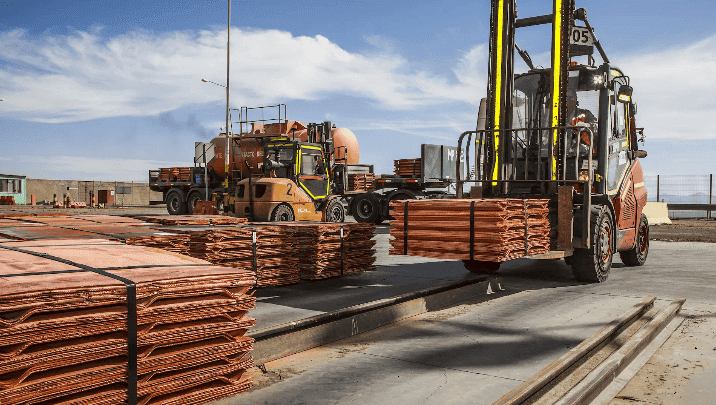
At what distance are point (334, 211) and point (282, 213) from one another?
3524 mm

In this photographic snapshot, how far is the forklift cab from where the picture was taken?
19.8 metres

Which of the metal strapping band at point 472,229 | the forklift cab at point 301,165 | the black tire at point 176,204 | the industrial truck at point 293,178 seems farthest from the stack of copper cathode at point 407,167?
the metal strapping band at point 472,229

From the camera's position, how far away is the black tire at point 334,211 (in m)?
20.6

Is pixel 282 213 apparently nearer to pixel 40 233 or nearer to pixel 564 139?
pixel 564 139

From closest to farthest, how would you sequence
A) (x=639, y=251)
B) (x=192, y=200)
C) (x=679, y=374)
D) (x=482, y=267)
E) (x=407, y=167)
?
(x=679, y=374) < (x=482, y=267) < (x=639, y=251) < (x=407, y=167) < (x=192, y=200)

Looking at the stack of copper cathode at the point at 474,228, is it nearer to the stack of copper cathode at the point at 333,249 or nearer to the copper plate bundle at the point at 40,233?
the stack of copper cathode at the point at 333,249

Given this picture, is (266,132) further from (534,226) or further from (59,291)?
(59,291)

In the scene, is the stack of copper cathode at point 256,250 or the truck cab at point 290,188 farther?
the truck cab at point 290,188

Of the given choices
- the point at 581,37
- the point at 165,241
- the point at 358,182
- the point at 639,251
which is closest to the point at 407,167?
the point at 358,182

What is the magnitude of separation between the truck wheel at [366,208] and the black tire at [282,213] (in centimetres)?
597

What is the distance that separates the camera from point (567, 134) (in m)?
9.57

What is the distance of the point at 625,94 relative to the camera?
9.73 m

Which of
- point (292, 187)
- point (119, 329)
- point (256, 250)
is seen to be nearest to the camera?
point (119, 329)

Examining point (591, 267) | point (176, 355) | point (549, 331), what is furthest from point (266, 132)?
point (176, 355)
